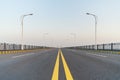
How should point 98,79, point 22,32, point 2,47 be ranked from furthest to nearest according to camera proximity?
1. point 22,32
2. point 2,47
3. point 98,79

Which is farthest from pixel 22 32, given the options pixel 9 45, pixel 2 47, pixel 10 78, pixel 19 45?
pixel 10 78

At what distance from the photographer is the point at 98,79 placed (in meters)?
8.52

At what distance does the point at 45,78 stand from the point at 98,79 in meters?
1.68

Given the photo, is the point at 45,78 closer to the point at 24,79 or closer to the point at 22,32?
the point at 24,79

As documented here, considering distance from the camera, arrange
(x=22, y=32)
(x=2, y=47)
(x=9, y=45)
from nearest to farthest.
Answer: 1. (x=2, y=47)
2. (x=9, y=45)
3. (x=22, y=32)

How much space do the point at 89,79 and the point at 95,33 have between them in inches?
2076

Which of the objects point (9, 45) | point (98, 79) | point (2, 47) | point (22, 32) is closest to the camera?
point (98, 79)

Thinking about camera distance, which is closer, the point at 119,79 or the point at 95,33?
the point at 119,79

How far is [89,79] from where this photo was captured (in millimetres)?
8570

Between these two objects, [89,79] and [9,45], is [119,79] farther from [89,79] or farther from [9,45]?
[9,45]

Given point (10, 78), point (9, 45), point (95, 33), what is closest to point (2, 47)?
point (9, 45)

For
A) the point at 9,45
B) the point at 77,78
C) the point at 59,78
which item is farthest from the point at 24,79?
the point at 9,45

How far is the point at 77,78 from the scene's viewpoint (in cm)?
884

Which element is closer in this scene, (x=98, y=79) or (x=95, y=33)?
(x=98, y=79)
